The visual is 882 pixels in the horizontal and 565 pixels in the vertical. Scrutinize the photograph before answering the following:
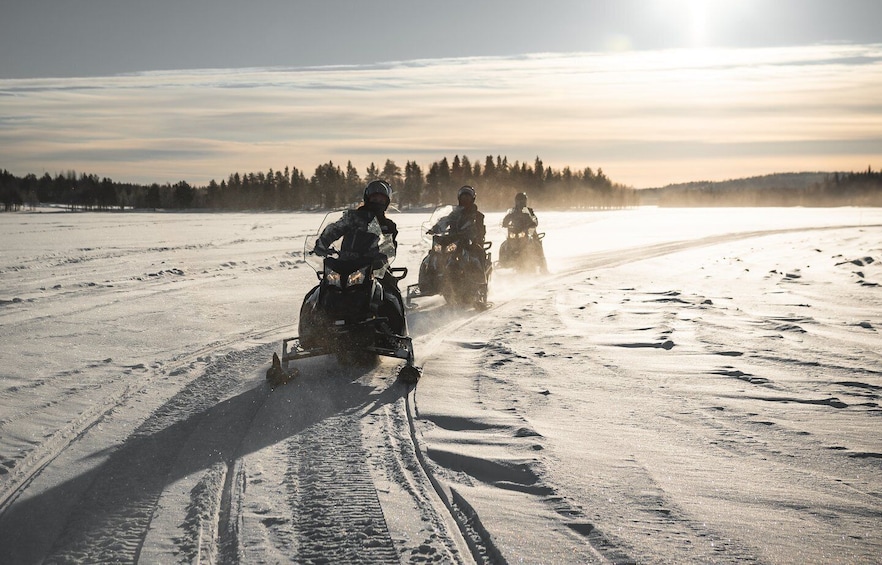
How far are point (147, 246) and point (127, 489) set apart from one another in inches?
867

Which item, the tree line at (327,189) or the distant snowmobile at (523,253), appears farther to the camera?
the tree line at (327,189)

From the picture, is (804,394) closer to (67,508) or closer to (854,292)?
→ (67,508)

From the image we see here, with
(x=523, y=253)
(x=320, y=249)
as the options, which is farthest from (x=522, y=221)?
(x=320, y=249)

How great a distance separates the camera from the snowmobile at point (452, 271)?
11.9m

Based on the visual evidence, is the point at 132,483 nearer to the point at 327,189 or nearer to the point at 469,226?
the point at 469,226

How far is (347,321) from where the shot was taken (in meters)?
7.05

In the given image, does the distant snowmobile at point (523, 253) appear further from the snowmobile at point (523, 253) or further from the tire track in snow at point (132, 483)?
the tire track in snow at point (132, 483)

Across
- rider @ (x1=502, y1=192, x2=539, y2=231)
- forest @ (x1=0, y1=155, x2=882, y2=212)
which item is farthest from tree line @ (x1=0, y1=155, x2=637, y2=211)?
rider @ (x1=502, y1=192, x2=539, y2=231)

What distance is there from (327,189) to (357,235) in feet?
384

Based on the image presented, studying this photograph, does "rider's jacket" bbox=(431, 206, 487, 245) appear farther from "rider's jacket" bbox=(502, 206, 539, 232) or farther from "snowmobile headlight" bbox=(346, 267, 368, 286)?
"snowmobile headlight" bbox=(346, 267, 368, 286)

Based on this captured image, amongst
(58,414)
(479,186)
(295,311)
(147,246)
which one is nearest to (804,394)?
(58,414)

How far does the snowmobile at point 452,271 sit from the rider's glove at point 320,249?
4912 mm

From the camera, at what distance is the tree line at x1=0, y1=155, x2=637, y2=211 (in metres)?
109

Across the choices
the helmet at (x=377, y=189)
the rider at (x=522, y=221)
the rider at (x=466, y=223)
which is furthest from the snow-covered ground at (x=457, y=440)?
the rider at (x=522, y=221)
